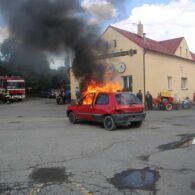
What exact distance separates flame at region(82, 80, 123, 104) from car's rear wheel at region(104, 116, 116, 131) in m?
1.30

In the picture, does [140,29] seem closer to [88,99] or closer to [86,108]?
[88,99]

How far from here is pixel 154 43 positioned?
2916 centimetres

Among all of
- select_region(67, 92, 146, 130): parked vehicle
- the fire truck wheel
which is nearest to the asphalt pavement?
select_region(67, 92, 146, 130): parked vehicle

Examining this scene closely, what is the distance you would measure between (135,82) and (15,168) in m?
18.8

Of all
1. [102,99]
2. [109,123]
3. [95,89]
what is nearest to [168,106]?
[95,89]

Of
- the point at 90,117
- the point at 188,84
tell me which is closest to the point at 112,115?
the point at 90,117

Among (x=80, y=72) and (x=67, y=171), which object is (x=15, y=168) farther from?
(x=80, y=72)

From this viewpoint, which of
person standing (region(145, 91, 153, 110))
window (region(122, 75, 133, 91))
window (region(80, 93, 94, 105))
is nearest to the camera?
window (region(80, 93, 94, 105))

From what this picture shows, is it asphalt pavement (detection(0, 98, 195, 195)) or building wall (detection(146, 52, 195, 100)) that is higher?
building wall (detection(146, 52, 195, 100))

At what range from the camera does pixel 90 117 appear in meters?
13.2

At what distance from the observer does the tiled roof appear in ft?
82.3

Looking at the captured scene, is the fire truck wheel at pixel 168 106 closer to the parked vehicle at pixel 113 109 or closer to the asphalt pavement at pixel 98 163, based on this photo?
the parked vehicle at pixel 113 109

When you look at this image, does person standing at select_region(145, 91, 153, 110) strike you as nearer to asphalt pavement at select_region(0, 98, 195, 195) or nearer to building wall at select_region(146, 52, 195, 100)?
building wall at select_region(146, 52, 195, 100)

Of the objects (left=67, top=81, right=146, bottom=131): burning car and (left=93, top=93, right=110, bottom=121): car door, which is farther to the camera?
(left=93, top=93, right=110, bottom=121): car door
